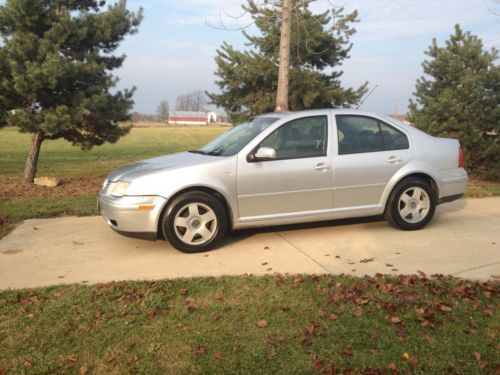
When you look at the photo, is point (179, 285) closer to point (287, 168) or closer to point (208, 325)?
point (208, 325)

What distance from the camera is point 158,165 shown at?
5.63 metres

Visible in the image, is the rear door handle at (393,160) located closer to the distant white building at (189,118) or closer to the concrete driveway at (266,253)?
the concrete driveway at (266,253)

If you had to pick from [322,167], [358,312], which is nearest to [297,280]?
[358,312]

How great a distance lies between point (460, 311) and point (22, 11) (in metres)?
9.62

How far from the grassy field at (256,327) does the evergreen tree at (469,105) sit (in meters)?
9.82

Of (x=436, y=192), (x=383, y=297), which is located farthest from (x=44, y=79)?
(x=383, y=297)

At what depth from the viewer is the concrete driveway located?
4.77 meters

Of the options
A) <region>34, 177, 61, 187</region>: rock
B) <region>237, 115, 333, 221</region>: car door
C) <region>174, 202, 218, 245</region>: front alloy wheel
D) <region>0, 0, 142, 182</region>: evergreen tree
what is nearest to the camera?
<region>174, 202, 218, 245</region>: front alloy wheel

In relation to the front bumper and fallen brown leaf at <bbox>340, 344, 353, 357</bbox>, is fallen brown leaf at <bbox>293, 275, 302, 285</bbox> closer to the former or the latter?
fallen brown leaf at <bbox>340, 344, 353, 357</bbox>

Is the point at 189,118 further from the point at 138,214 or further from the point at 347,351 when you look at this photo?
the point at 347,351

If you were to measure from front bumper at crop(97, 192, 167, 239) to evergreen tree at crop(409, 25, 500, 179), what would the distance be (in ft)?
32.9

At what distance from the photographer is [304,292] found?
4133 mm

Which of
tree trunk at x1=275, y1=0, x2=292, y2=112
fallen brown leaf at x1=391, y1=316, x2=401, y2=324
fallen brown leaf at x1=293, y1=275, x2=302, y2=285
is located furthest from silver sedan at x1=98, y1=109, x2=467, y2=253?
tree trunk at x1=275, y1=0, x2=292, y2=112

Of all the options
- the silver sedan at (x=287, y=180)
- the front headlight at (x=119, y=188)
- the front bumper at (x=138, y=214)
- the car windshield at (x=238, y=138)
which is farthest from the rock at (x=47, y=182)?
the front bumper at (x=138, y=214)
